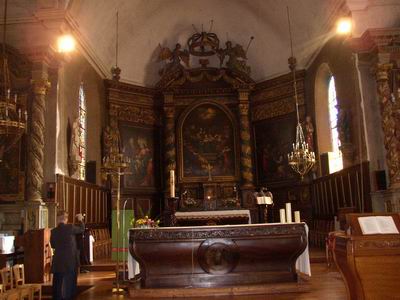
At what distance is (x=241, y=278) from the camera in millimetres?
7402

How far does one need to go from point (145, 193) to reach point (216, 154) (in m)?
3.02

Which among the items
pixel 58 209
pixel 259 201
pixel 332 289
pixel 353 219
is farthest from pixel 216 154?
Answer: pixel 353 219

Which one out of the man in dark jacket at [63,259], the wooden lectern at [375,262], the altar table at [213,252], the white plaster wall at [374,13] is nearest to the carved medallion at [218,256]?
the altar table at [213,252]

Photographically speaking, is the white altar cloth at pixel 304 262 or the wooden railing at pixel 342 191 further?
the wooden railing at pixel 342 191

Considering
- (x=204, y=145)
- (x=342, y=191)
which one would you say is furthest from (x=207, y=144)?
(x=342, y=191)

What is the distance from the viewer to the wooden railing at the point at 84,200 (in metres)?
11.1

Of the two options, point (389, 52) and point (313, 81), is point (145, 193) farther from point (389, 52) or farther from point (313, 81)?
point (389, 52)

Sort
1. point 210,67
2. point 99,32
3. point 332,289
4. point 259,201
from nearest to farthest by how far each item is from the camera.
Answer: point 332,289
point 259,201
point 99,32
point 210,67

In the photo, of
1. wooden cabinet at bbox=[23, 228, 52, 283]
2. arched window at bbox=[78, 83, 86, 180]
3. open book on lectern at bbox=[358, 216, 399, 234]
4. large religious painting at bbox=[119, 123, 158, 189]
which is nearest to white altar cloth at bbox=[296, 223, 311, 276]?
open book on lectern at bbox=[358, 216, 399, 234]

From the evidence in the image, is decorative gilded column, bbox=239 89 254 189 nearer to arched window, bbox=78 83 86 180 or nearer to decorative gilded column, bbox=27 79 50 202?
arched window, bbox=78 83 86 180

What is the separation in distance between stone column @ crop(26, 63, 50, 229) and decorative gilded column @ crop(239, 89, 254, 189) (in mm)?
7745

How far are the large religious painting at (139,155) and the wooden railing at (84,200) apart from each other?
3.77 feet

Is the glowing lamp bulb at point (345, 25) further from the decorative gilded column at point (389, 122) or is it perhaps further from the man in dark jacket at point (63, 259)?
the man in dark jacket at point (63, 259)

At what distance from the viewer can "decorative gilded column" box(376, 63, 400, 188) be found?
9828 mm
